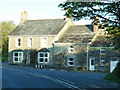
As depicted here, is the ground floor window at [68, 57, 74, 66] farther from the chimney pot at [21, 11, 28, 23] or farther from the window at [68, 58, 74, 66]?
the chimney pot at [21, 11, 28, 23]

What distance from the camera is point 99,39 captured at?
44.4 metres

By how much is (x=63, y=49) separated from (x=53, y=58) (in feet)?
8.85

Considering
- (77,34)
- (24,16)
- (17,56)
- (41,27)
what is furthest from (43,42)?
(24,16)

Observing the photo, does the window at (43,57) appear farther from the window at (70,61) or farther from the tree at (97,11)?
the tree at (97,11)

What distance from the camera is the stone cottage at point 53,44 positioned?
142 feet

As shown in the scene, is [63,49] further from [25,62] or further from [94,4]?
[94,4]

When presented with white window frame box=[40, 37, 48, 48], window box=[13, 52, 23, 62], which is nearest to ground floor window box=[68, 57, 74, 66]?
white window frame box=[40, 37, 48, 48]

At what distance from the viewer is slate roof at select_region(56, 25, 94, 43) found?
4461 centimetres

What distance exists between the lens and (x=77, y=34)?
47.5m

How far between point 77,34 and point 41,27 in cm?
766

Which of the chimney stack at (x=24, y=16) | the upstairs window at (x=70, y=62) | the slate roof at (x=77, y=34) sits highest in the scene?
the chimney stack at (x=24, y=16)

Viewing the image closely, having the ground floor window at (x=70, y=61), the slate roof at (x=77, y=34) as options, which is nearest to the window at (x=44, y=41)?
the slate roof at (x=77, y=34)

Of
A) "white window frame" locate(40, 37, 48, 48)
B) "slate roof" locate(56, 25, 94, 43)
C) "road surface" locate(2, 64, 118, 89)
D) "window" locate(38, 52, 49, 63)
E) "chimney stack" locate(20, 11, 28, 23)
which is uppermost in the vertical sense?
"chimney stack" locate(20, 11, 28, 23)

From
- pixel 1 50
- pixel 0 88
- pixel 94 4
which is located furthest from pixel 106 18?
pixel 1 50
